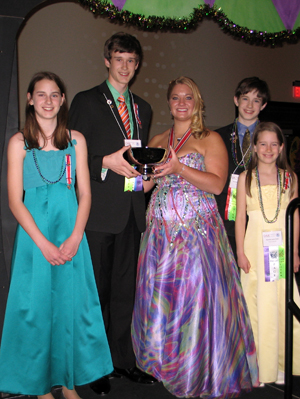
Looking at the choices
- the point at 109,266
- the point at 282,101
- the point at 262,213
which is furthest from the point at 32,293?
the point at 282,101

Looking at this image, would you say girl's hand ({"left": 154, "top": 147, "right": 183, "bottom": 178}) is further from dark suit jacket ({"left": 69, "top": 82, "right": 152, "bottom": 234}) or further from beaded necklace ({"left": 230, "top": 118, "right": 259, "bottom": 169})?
beaded necklace ({"left": 230, "top": 118, "right": 259, "bottom": 169})

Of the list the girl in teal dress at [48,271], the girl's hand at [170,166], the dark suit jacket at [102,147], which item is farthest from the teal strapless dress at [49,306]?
the girl's hand at [170,166]

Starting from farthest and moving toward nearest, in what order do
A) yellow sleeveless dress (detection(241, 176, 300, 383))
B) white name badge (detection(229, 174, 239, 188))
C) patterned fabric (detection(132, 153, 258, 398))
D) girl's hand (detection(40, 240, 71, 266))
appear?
white name badge (detection(229, 174, 239, 188))
yellow sleeveless dress (detection(241, 176, 300, 383))
patterned fabric (detection(132, 153, 258, 398))
girl's hand (detection(40, 240, 71, 266))

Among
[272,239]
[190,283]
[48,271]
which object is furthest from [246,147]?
[48,271]

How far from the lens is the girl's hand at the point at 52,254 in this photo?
1835mm

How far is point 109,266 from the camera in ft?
7.37

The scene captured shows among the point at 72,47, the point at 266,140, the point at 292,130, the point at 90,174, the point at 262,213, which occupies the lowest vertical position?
the point at 262,213

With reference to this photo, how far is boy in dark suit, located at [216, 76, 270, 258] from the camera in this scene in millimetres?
2475

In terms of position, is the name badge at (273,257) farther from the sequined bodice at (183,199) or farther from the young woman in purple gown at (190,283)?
the sequined bodice at (183,199)

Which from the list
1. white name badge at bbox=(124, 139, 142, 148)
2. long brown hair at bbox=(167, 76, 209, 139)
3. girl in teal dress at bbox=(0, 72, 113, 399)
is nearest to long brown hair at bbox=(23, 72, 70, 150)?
girl in teal dress at bbox=(0, 72, 113, 399)

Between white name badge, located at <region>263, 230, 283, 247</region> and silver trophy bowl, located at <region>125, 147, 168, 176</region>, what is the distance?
0.77m

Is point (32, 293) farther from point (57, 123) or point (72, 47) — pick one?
point (72, 47)

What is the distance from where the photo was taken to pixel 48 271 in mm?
1884

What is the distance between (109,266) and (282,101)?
3997 millimetres
